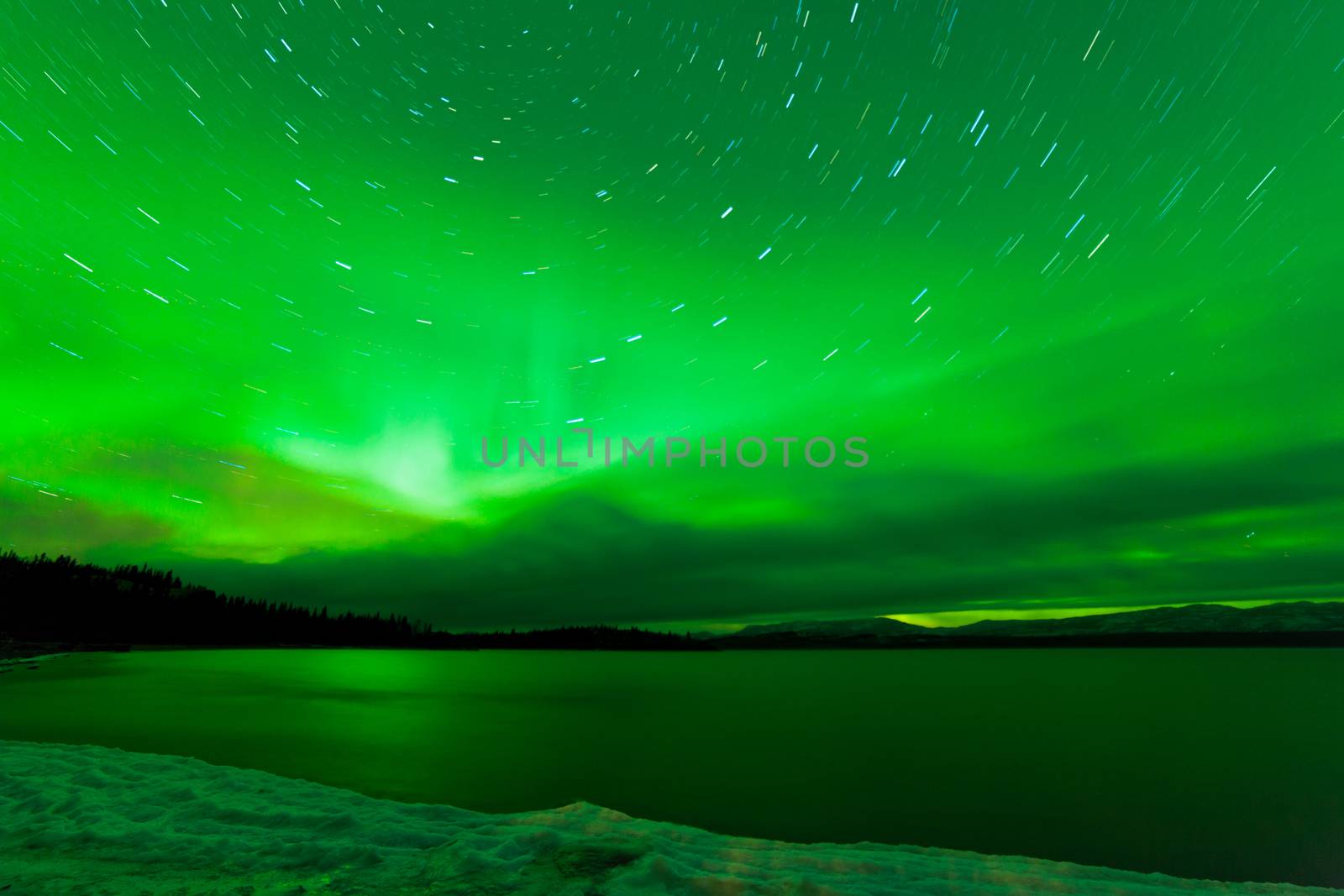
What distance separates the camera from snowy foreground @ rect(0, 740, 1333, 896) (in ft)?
34.2

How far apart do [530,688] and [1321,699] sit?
99.1 m

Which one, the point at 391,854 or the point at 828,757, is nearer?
the point at 391,854

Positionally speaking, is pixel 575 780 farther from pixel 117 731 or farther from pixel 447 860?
pixel 117 731

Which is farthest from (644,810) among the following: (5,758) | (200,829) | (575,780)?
(5,758)

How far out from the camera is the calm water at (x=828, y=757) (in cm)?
2202

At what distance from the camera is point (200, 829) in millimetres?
13078

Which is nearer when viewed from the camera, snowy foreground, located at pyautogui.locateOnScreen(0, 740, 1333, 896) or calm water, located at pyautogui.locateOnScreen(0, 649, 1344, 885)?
snowy foreground, located at pyautogui.locateOnScreen(0, 740, 1333, 896)

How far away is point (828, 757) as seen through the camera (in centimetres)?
3619

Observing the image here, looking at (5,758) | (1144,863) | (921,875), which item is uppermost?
(5,758)

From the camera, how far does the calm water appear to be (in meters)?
22.0

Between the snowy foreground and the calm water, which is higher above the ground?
the snowy foreground

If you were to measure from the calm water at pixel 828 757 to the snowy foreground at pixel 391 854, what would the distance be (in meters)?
7.11

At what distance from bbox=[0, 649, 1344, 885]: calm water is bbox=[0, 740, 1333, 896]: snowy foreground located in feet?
23.3

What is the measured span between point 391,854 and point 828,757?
29146mm
